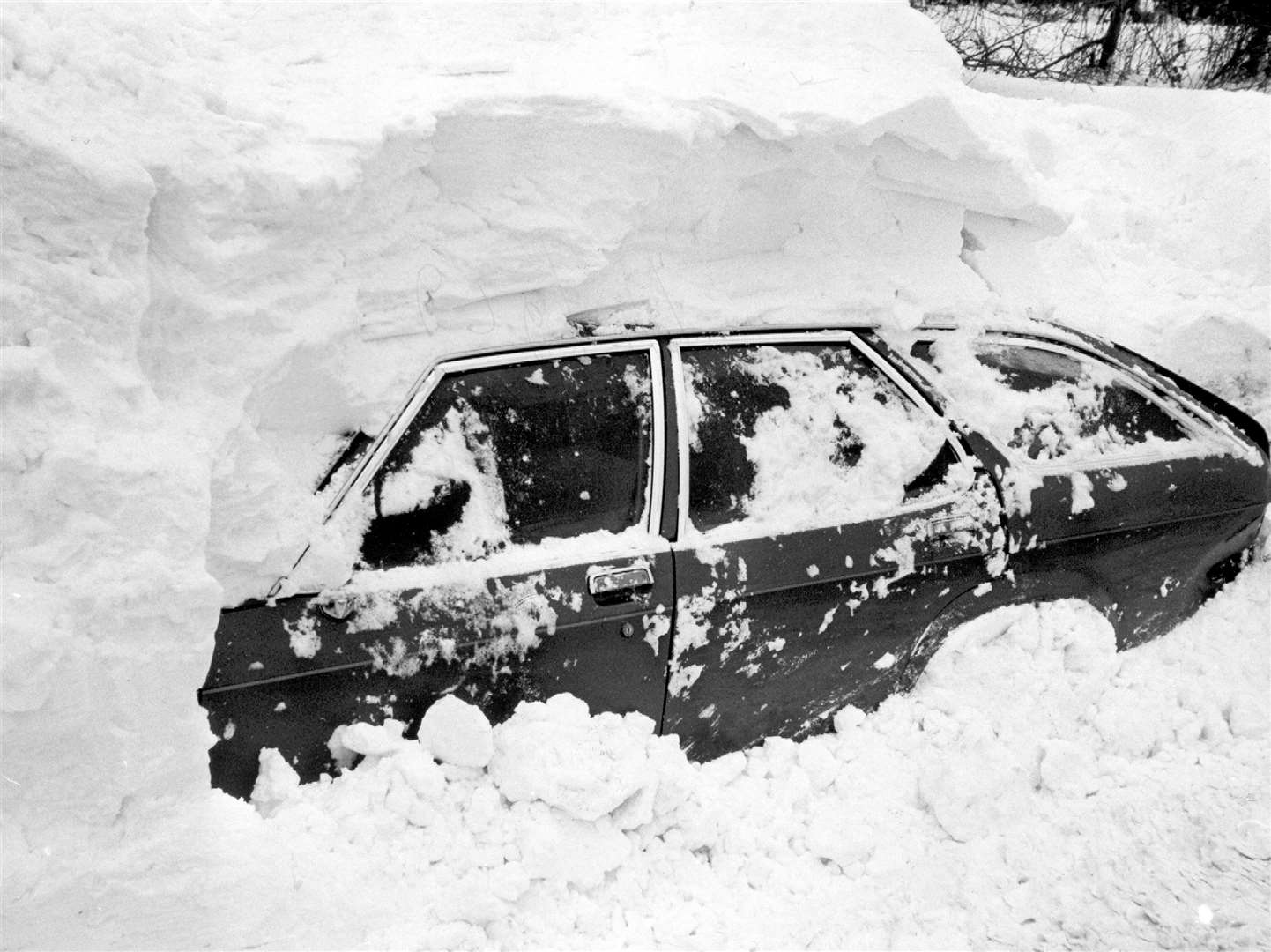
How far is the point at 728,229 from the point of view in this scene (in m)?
3.43

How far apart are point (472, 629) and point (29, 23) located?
1698mm

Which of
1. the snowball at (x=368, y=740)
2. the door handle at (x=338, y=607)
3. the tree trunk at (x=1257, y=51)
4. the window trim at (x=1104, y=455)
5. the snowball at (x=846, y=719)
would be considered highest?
the tree trunk at (x=1257, y=51)

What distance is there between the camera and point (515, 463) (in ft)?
9.11

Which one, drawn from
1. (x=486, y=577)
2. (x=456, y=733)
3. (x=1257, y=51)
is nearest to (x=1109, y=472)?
(x=486, y=577)

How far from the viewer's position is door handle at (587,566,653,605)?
2.74 m

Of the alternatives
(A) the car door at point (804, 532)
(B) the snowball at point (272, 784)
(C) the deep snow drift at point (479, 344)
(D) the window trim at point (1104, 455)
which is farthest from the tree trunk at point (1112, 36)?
(B) the snowball at point (272, 784)

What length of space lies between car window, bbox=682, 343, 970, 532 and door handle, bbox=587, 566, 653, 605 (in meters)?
0.22

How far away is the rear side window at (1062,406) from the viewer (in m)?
3.43

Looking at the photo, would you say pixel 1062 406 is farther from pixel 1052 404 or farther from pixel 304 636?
pixel 304 636

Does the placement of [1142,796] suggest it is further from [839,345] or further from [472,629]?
[472,629]

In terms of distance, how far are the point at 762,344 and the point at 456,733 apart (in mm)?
1477

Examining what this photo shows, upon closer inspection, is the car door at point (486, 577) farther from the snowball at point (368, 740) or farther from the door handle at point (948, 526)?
the door handle at point (948, 526)

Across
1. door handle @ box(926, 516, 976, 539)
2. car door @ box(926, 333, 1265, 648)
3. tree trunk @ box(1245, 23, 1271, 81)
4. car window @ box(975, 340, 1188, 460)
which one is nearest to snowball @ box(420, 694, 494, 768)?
door handle @ box(926, 516, 976, 539)

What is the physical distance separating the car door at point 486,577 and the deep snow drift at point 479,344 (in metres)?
0.13
